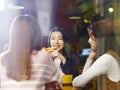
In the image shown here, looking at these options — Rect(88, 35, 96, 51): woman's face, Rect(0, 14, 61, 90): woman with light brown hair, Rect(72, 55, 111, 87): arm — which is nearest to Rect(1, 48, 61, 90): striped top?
Rect(0, 14, 61, 90): woman with light brown hair

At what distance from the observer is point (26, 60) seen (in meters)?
2.08

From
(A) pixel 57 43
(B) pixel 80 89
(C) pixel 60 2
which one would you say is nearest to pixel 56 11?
(C) pixel 60 2

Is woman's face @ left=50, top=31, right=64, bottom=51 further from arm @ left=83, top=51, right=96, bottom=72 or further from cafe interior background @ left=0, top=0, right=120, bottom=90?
arm @ left=83, top=51, right=96, bottom=72

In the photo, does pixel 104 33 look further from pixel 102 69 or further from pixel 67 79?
pixel 67 79

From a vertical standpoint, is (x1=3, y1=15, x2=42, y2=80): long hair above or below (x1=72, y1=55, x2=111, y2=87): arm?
above

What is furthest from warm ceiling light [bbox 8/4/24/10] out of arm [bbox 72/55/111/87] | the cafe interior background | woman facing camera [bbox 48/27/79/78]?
arm [bbox 72/55/111/87]

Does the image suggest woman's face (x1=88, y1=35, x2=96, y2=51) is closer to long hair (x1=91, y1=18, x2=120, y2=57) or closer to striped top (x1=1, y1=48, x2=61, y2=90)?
long hair (x1=91, y1=18, x2=120, y2=57)

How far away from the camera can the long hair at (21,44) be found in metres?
2.06

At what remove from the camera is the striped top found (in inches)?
81.6

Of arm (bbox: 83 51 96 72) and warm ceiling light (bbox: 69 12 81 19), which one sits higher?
warm ceiling light (bbox: 69 12 81 19)

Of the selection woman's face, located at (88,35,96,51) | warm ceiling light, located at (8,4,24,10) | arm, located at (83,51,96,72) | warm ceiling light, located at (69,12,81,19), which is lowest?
arm, located at (83,51,96,72)

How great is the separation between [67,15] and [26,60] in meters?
0.35

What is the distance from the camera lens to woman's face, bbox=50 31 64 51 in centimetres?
207

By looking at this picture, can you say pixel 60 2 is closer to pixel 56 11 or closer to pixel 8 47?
pixel 56 11
